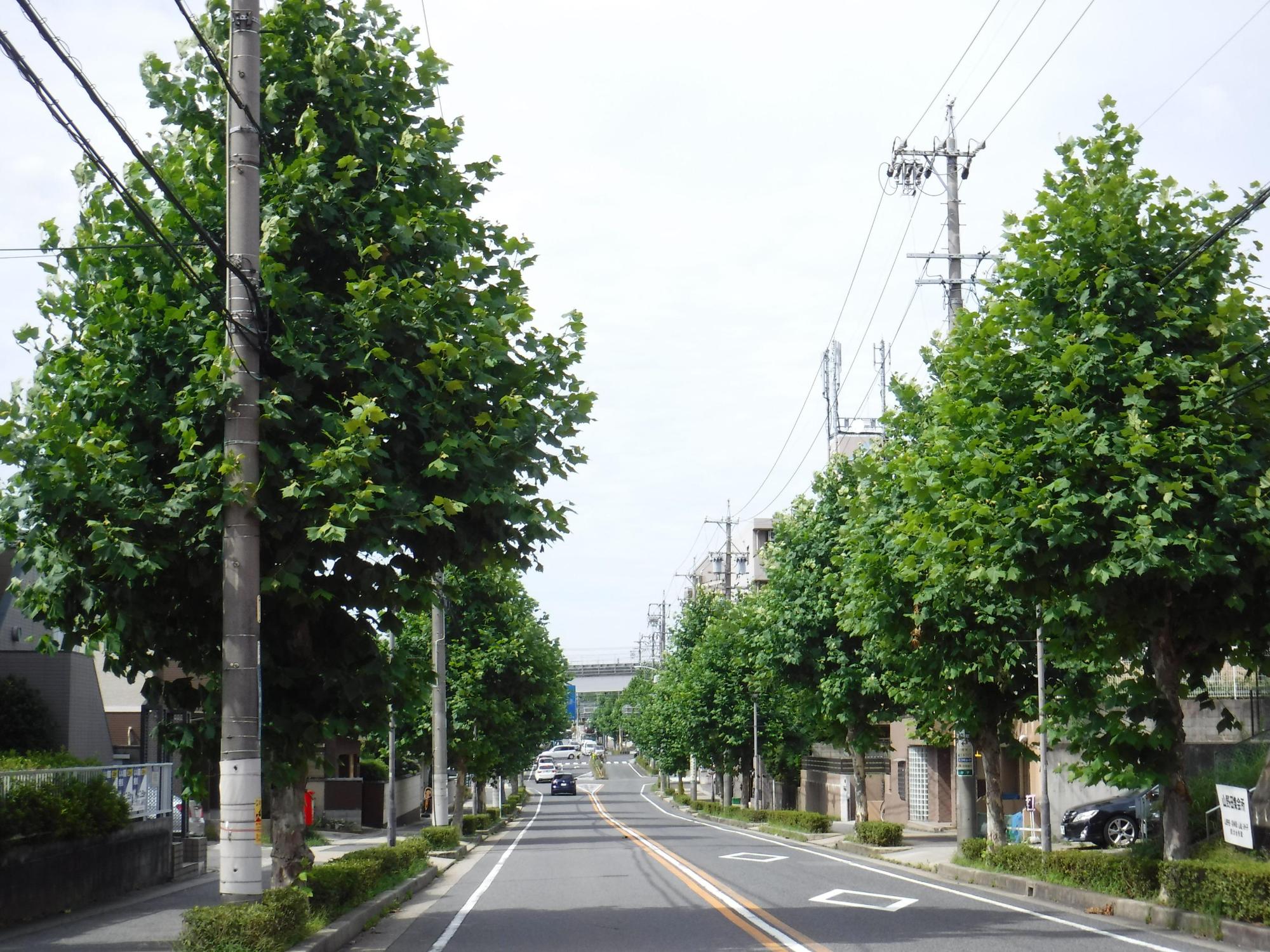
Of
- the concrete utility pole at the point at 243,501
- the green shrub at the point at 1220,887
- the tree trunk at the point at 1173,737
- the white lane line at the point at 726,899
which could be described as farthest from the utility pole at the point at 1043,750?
the concrete utility pole at the point at 243,501

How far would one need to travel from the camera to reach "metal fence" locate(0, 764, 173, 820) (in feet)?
64.7

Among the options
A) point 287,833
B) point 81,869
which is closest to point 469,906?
point 287,833

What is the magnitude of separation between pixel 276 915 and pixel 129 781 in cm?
1508

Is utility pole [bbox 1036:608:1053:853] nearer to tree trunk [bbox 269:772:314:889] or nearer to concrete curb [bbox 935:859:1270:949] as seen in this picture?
concrete curb [bbox 935:859:1270:949]

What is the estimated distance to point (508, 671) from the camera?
46.9 m

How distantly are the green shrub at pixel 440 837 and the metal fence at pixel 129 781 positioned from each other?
22.0 feet

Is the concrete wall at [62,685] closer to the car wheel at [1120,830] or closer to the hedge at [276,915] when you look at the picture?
the hedge at [276,915]

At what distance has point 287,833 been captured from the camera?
15.0 m

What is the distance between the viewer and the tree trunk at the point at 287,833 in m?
14.9

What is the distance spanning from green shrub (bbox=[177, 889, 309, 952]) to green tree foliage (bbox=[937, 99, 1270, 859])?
943cm

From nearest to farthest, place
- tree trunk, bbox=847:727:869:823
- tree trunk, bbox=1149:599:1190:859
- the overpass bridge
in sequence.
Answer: tree trunk, bbox=1149:599:1190:859 → tree trunk, bbox=847:727:869:823 → the overpass bridge

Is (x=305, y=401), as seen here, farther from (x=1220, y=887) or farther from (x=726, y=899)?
(x=1220, y=887)

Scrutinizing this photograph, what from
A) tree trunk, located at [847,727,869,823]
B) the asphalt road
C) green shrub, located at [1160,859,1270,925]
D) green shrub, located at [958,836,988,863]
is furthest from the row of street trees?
tree trunk, located at [847,727,869,823]

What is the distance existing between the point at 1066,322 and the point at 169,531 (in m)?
11.0
